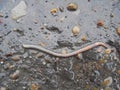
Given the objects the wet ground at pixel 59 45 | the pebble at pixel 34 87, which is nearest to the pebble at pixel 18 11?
the wet ground at pixel 59 45

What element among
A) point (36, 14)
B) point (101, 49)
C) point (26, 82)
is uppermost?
point (36, 14)

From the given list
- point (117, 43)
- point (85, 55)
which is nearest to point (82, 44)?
point (85, 55)

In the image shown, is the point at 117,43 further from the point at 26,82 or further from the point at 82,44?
the point at 26,82

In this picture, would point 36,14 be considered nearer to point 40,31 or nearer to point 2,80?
point 40,31

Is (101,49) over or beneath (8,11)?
beneath

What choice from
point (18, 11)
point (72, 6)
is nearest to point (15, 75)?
point (18, 11)

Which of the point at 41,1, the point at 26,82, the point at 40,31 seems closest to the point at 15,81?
the point at 26,82

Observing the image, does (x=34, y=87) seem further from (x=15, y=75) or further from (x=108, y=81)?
(x=108, y=81)
